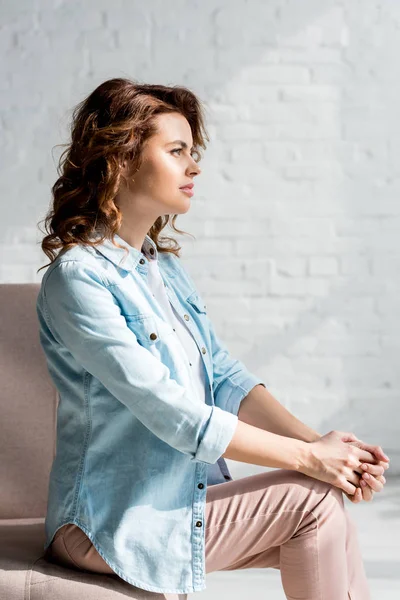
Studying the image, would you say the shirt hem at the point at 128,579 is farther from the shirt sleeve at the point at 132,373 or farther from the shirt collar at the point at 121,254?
the shirt collar at the point at 121,254

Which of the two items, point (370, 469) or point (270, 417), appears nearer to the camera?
point (370, 469)

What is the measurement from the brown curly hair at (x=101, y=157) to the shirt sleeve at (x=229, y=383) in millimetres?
427

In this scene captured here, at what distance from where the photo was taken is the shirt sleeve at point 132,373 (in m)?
1.36

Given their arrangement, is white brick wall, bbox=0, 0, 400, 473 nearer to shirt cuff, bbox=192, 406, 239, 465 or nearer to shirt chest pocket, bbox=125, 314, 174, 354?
shirt chest pocket, bbox=125, 314, 174, 354

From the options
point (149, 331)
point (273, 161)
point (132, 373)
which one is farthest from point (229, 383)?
point (273, 161)

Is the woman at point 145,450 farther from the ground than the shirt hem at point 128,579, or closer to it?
farther from the ground

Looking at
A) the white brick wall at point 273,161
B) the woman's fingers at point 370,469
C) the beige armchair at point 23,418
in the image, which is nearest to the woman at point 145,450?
the woman's fingers at point 370,469

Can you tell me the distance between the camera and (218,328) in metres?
3.67

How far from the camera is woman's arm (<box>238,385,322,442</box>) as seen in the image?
1.73 metres

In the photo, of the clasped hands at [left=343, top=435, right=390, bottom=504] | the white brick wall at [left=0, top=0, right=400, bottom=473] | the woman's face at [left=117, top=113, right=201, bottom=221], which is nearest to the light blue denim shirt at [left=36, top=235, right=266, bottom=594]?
the woman's face at [left=117, top=113, right=201, bottom=221]

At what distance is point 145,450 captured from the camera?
4.72 ft

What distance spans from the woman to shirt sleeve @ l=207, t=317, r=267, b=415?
8.9 inches

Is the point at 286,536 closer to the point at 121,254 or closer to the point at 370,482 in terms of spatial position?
the point at 370,482

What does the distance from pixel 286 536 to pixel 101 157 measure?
2.56 feet
